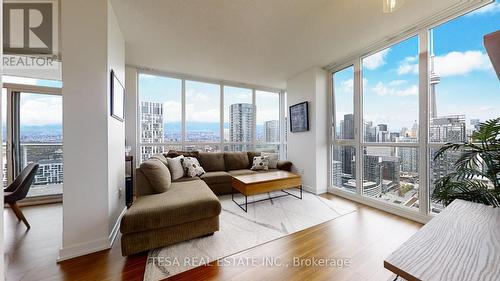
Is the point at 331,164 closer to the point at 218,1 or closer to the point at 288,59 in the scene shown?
the point at 288,59

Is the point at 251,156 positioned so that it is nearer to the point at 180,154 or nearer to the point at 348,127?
the point at 180,154

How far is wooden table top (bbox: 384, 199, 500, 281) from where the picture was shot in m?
0.54

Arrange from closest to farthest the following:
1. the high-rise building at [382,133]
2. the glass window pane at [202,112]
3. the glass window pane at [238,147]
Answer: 1. the high-rise building at [382,133]
2. the glass window pane at [202,112]
3. the glass window pane at [238,147]

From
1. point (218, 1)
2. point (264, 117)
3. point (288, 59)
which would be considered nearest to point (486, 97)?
point (288, 59)

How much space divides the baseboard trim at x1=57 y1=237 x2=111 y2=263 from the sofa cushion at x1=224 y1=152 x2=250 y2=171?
253 cm

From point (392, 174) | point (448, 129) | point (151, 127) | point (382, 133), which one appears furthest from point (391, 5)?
point (151, 127)

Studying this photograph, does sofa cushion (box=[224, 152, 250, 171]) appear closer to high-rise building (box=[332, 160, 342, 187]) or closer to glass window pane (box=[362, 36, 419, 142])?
high-rise building (box=[332, 160, 342, 187])

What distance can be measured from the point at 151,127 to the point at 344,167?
408cm

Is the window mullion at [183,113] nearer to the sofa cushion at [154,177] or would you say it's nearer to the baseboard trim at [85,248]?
the sofa cushion at [154,177]

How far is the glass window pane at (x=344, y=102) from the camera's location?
340 centimetres

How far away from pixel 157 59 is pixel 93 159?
2304mm

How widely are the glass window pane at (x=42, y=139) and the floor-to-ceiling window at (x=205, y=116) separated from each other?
131 centimetres

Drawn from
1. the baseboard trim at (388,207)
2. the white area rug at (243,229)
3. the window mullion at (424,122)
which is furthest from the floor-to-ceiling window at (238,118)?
the window mullion at (424,122)

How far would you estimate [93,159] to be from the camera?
1.83 meters
